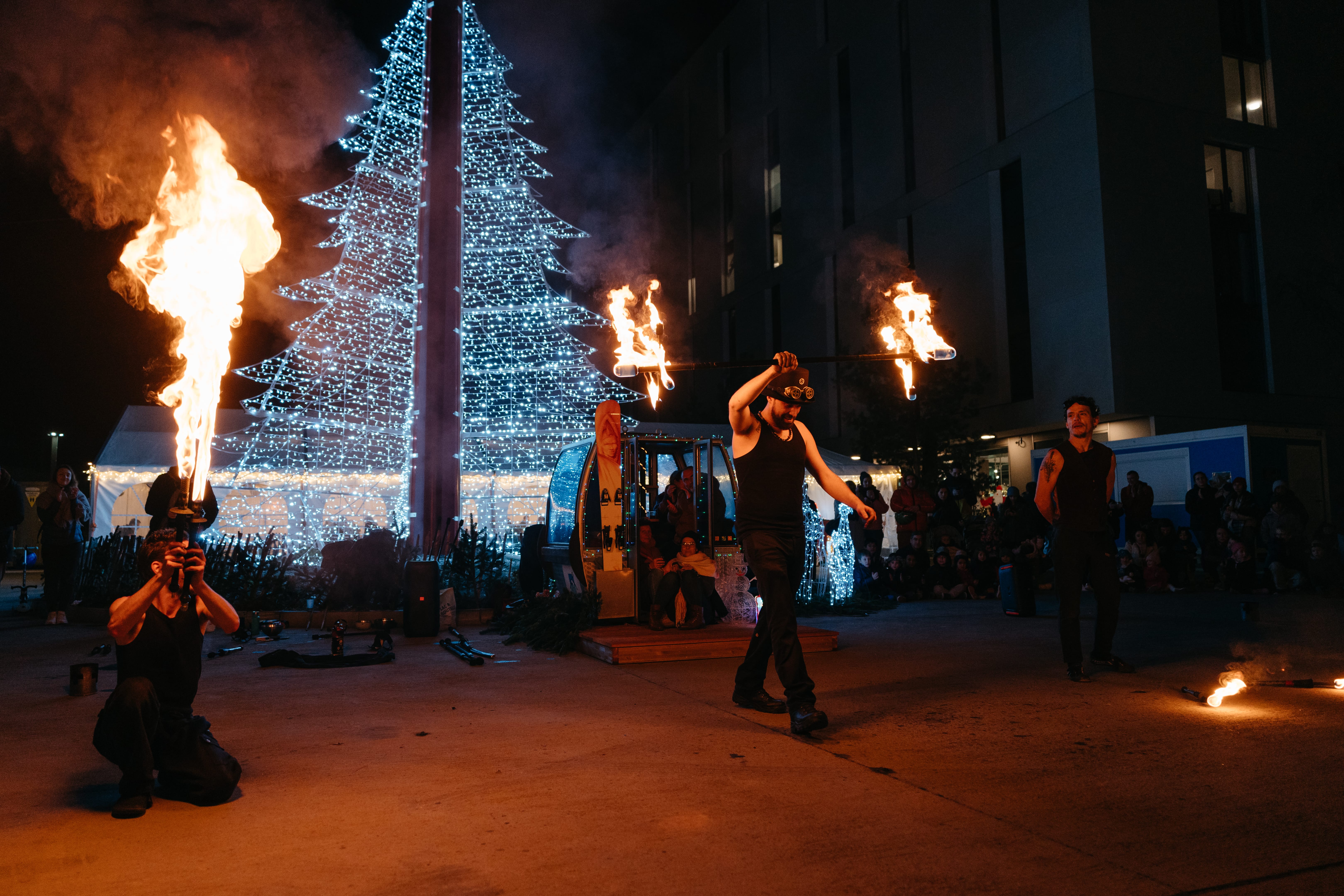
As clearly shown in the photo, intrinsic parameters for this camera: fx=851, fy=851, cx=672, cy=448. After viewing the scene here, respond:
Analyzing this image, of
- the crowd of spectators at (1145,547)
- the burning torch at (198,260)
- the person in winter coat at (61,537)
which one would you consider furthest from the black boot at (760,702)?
the person in winter coat at (61,537)

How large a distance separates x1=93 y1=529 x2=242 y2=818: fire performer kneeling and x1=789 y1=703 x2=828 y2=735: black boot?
276 cm

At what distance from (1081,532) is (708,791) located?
396cm

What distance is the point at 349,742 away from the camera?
4754mm

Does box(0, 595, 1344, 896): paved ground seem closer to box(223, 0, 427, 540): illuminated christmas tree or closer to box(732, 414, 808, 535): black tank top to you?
box(732, 414, 808, 535): black tank top

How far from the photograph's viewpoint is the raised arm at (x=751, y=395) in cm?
494

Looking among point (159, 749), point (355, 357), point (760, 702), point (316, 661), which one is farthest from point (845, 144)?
point (159, 749)

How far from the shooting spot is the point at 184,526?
12.6 ft

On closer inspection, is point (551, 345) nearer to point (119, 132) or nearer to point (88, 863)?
point (119, 132)

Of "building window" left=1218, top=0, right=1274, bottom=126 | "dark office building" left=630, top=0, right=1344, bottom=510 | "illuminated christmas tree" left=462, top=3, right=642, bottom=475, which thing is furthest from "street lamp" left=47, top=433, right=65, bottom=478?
"building window" left=1218, top=0, right=1274, bottom=126

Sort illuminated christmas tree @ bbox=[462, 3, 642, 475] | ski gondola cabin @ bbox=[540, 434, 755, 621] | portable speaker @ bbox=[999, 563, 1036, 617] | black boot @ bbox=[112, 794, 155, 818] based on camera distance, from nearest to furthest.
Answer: black boot @ bbox=[112, 794, 155, 818] → ski gondola cabin @ bbox=[540, 434, 755, 621] → portable speaker @ bbox=[999, 563, 1036, 617] → illuminated christmas tree @ bbox=[462, 3, 642, 475]

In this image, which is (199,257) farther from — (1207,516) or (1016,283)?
(1016,283)

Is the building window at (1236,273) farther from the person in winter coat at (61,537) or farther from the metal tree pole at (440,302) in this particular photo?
the person in winter coat at (61,537)

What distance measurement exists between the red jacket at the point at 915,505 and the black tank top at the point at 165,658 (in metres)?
11.8

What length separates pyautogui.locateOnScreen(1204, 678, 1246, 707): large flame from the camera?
5.23m
